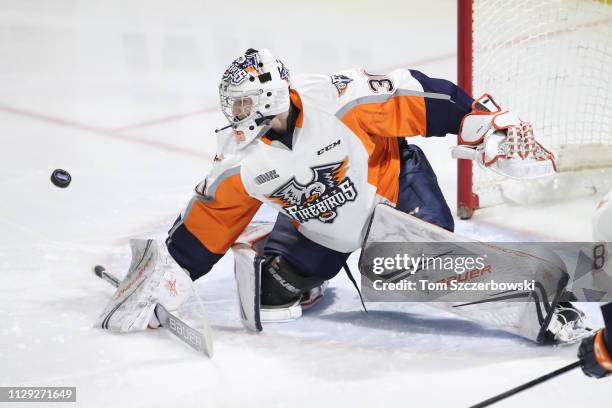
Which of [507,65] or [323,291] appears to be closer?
[323,291]

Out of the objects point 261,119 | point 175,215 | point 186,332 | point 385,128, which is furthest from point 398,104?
point 175,215

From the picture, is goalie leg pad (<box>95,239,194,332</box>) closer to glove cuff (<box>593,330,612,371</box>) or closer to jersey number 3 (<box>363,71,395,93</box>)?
jersey number 3 (<box>363,71,395,93</box>)

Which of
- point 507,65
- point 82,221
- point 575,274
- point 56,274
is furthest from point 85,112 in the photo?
point 575,274

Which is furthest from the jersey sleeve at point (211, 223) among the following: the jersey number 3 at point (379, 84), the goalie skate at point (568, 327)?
the goalie skate at point (568, 327)

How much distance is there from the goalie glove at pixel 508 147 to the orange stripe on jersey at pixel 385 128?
161 millimetres

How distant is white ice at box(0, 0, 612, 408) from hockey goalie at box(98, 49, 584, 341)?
14 centimetres

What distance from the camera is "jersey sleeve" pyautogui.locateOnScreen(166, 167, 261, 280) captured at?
272cm

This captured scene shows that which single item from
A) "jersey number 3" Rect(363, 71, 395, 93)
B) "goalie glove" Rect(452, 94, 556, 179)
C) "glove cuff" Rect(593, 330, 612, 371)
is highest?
"jersey number 3" Rect(363, 71, 395, 93)

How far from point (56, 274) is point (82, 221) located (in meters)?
0.49

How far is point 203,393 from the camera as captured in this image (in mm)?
2398

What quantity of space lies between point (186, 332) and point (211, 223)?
→ 0.31 metres

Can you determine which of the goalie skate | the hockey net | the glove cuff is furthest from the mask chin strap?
the hockey net

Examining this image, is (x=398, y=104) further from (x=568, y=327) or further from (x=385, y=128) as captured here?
(x=568, y=327)

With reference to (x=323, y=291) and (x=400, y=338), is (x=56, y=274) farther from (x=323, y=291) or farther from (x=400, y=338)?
(x=400, y=338)
